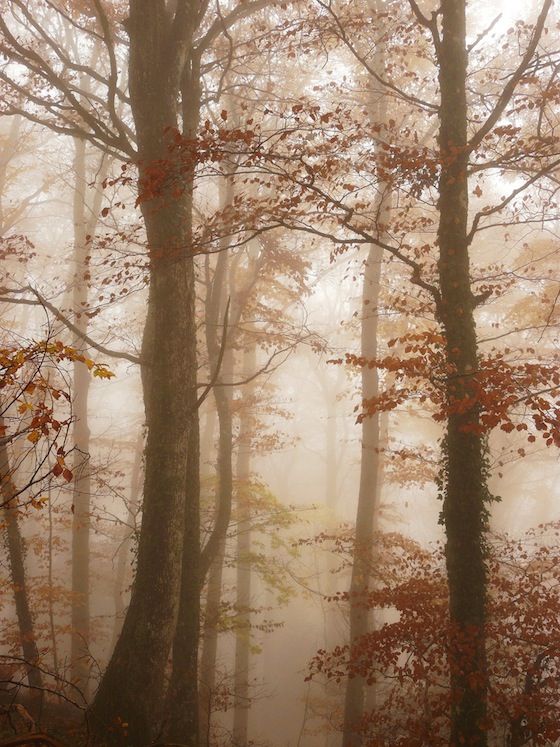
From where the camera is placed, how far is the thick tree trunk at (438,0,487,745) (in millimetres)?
5500

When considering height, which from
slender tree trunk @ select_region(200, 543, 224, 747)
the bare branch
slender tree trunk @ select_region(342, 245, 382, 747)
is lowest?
slender tree trunk @ select_region(200, 543, 224, 747)

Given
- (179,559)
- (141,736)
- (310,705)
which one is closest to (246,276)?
(179,559)

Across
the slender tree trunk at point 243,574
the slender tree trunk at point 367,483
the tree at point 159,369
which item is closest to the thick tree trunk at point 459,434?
the tree at point 159,369

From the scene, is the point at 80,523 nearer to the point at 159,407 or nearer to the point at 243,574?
the point at 243,574

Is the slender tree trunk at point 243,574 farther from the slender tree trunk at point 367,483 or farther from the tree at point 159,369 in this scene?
the tree at point 159,369

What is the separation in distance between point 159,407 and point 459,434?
3.43m

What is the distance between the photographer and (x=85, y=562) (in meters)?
13.8

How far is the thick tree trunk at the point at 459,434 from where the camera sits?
5.50 meters

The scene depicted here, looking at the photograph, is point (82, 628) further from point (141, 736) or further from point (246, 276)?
point (246, 276)

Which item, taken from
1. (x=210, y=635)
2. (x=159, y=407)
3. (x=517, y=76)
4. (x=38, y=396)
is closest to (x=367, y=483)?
(x=210, y=635)

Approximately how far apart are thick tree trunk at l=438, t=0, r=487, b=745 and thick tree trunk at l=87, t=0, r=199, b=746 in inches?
116

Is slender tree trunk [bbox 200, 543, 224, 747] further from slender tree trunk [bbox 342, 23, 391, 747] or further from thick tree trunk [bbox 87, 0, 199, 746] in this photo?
thick tree trunk [bbox 87, 0, 199, 746]

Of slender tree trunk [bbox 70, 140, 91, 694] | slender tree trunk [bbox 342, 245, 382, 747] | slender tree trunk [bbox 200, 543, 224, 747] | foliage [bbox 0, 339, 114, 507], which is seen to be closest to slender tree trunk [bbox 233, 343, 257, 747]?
slender tree trunk [bbox 200, 543, 224, 747]

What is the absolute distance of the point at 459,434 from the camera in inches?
228
